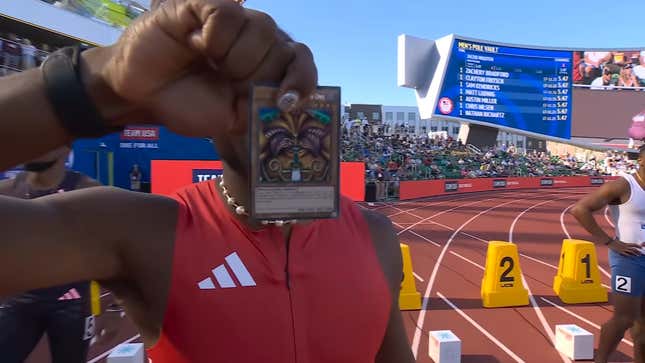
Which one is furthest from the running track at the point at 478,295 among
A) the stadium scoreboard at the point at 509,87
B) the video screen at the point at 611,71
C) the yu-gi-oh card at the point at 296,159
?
the video screen at the point at 611,71

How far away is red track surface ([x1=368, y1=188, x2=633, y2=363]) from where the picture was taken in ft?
16.0

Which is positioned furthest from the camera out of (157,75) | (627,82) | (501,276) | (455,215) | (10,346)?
(627,82)

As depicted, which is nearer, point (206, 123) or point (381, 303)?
point (206, 123)

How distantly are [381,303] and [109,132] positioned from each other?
2.57 feet

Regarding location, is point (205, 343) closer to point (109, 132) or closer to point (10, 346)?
point (109, 132)

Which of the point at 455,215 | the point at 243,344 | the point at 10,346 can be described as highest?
the point at 243,344

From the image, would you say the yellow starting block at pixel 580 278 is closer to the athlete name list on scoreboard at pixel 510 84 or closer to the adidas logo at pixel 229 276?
the adidas logo at pixel 229 276

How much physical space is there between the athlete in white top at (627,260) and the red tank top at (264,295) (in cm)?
340

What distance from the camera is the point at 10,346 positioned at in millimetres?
2307

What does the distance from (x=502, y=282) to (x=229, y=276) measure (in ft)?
19.5

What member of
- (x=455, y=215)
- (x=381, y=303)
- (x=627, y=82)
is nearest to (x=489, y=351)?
(x=381, y=303)

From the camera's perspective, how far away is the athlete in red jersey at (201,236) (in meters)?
0.75

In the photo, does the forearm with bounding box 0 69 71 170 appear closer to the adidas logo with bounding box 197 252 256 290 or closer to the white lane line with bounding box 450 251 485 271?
the adidas logo with bounding box 197 252 256 290

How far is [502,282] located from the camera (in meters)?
6.15
